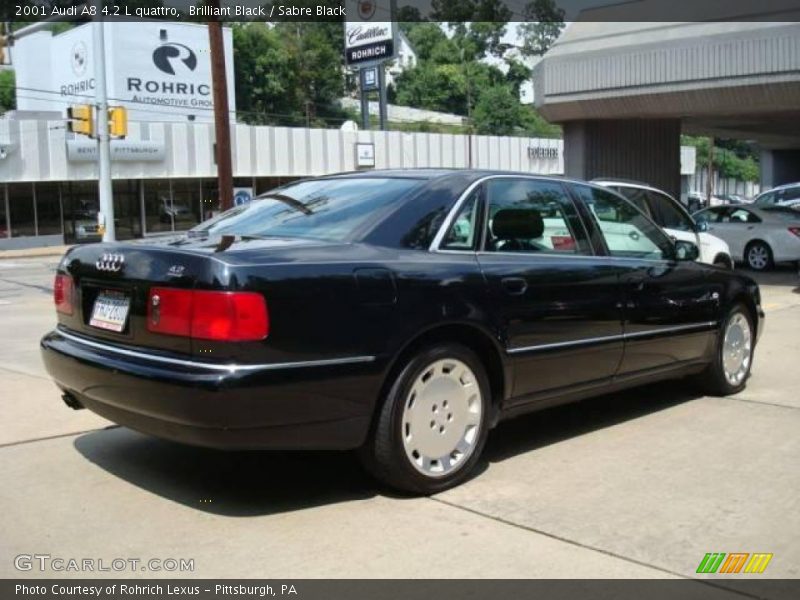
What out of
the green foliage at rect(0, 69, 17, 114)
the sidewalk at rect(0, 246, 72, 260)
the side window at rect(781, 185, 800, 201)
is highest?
the green foliage at rect(0, 69, 17, 114)

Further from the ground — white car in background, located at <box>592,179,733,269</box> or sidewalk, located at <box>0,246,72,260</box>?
white car in background, located at <box>592,179,733,269</box>

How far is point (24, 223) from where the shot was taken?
3369cm

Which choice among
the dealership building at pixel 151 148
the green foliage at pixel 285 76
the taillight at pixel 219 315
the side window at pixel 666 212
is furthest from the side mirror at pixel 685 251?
the green foliage at pixel 285 76

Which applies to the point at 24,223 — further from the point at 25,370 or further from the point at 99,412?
the point at 99,412

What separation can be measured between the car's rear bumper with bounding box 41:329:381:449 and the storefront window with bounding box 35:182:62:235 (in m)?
32.3

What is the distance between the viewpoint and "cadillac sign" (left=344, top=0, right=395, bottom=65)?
4688 cm

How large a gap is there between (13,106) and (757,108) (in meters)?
71.6

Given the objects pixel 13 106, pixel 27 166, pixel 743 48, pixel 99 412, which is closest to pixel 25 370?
pixel 99 412

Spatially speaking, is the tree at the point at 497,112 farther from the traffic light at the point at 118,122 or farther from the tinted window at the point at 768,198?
the traffic light at the point at 118,122

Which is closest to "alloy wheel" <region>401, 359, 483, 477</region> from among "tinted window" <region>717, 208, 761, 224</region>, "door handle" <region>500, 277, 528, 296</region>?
"door handle" <region>500, 277, 528, 296</region>

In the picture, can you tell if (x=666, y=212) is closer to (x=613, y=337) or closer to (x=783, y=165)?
(x=613, y=337)

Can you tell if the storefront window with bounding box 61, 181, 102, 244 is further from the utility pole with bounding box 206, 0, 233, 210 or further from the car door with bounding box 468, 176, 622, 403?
the car door with bounding box 468, 176, 622, 403

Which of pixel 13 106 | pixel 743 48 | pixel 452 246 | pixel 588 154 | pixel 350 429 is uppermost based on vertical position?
pixel 13 106

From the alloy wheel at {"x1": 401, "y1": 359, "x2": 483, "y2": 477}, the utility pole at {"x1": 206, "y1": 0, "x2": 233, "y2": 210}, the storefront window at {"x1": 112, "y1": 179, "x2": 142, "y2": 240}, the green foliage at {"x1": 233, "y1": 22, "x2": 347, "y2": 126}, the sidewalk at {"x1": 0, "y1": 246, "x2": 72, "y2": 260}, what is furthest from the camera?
the green foliage at {"x1": 233, "y1": 22, "x2": 347, "y2": 126}
